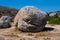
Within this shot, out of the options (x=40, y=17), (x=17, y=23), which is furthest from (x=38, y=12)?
(x=17, y=23)

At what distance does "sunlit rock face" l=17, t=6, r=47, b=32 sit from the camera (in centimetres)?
1814

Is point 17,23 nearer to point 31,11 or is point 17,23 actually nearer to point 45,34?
point 31,11

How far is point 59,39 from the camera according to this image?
582 inches

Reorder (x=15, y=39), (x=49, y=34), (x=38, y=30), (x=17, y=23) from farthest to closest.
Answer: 1. (x=17, y=23)
2. (x=38, y=30)
3. (x=49, y=34)
4. (x=15, y=39)

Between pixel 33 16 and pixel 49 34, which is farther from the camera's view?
pixel 33 16

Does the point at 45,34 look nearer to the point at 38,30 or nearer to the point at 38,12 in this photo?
the point at 38,30

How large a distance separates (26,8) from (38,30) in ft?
8.02

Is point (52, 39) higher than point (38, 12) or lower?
lower

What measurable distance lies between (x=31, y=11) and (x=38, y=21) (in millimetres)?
1100

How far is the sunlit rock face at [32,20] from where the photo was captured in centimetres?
1814

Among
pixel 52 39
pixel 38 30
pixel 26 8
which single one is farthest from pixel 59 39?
pixel 26 8

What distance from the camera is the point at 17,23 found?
63.9ft

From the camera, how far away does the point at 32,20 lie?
18359 millimetres

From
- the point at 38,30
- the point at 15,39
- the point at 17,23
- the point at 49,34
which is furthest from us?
the point at 17,23
